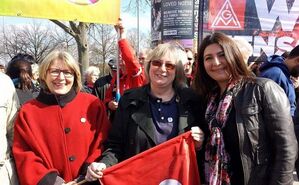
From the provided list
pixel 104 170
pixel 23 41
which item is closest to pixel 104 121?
pixel 104 170

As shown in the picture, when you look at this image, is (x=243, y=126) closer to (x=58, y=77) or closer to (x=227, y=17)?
(x=58, y=77)

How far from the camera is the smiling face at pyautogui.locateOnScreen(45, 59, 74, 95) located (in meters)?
3.12

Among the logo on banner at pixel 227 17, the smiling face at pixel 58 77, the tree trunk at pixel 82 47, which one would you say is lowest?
the tree trunk at pixel 82 47

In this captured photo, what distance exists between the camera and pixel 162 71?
309 cm

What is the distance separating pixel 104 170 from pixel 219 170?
0.82 meters

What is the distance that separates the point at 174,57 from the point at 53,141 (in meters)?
1.09

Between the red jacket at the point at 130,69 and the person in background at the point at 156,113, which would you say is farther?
the red jacket at the point at 130,69

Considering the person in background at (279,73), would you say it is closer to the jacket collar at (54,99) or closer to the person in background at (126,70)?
the person in background at (126,70)

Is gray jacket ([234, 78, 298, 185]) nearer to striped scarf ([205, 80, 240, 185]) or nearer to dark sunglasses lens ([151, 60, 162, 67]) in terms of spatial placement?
striped scarf ([205, 80, 240, 185])

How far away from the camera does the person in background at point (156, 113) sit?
3.03 metres

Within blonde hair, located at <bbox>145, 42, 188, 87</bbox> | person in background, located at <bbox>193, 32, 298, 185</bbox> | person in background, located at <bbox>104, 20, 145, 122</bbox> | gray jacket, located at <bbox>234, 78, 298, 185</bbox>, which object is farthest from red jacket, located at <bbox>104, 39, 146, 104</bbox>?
gray jacket, located at <bbox>234, 78, 298, 185</bbox>

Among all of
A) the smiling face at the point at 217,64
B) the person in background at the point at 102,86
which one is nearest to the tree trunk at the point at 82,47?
the person in background at the point at 102,86

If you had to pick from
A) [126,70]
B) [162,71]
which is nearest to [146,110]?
[162,71]

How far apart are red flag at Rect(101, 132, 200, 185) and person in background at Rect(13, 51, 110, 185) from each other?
0.23 metres
